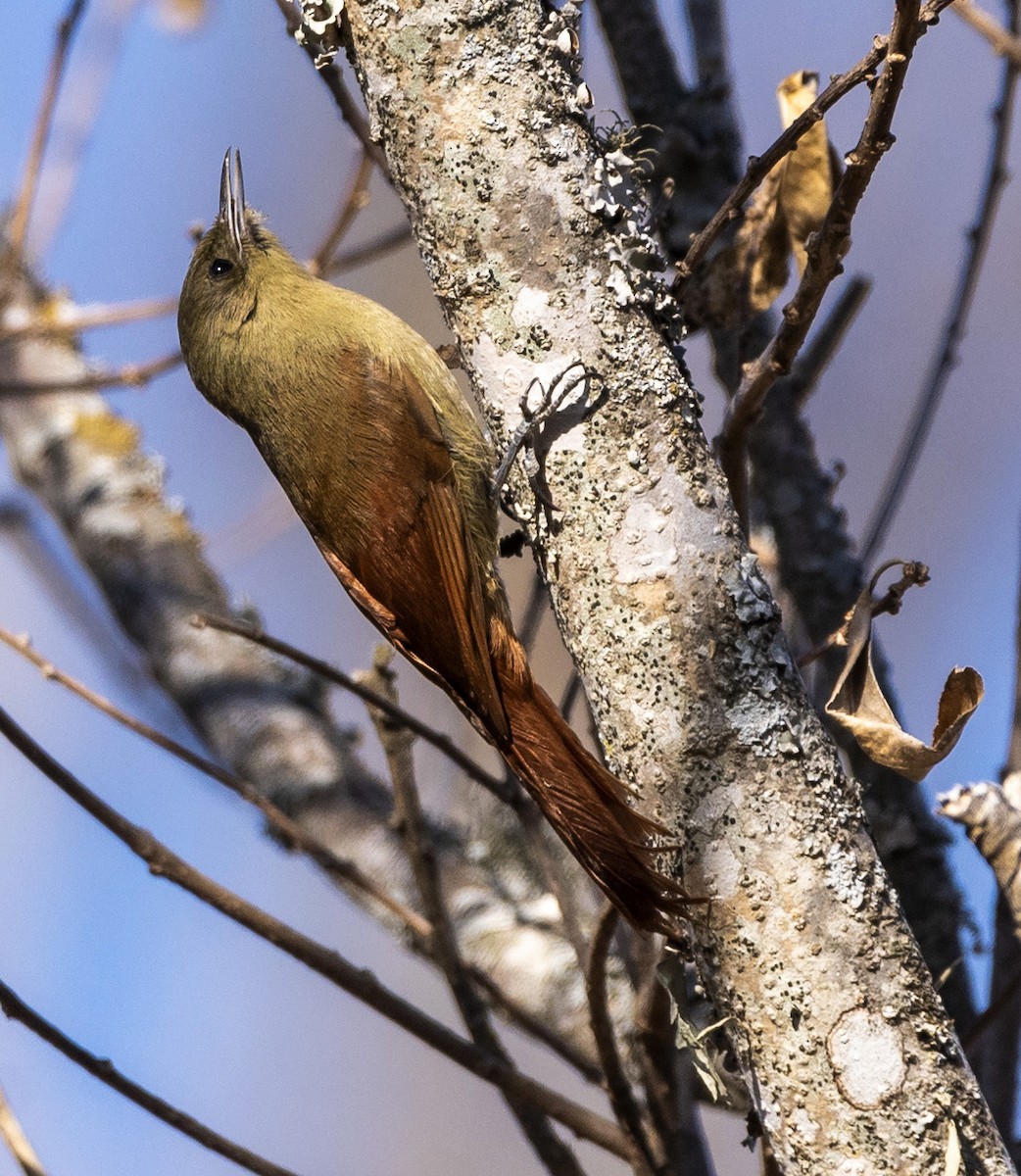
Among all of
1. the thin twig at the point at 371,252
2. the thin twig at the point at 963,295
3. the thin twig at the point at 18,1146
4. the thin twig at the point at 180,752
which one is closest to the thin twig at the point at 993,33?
the thin twig at the point at 963,295

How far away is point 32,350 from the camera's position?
3.55 metres

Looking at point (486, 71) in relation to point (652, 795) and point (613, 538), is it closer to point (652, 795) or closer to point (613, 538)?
point (613, 538)

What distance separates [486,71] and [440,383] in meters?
0.85

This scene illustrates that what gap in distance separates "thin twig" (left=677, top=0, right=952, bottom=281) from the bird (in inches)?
23.4

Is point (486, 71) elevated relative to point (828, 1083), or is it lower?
elevated

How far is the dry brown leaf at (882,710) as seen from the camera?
1382 millimetres

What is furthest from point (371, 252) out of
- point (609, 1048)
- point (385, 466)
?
point (609, 1048)

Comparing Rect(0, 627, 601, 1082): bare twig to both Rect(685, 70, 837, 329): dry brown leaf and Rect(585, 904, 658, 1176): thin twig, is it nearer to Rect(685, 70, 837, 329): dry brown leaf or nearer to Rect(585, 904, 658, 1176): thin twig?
Rect(585, 904, 658, 1176): thin twig

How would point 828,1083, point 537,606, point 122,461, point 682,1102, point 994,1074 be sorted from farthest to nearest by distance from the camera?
point 122,461 < point 537,606 < point 994,1074 < point 682,1102 < point 828,1083

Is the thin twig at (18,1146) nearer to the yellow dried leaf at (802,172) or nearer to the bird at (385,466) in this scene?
the bird at (385,466)

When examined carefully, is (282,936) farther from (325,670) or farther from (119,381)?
(119,381)

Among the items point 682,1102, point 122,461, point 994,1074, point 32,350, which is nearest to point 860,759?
point 994,1074

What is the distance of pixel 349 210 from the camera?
91.7 inches

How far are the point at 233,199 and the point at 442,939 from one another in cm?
147
